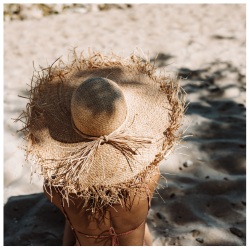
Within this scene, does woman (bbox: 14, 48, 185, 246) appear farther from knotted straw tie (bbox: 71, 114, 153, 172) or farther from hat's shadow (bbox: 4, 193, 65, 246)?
hat's shadow (bbox: 4, 193, 65, 246)

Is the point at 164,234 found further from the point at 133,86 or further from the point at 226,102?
the point at 226,102

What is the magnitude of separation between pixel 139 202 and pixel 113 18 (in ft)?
14.7

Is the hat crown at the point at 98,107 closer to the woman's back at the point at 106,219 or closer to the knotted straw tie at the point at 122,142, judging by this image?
the knotted straw tie at the point at 122,142

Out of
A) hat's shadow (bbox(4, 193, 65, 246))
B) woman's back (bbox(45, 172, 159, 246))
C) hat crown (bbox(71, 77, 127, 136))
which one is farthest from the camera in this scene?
hat's shadow (bbox(4, 193, 65, 246))

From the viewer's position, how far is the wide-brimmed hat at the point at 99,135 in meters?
1.06

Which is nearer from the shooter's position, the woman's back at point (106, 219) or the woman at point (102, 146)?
the woman at point (102, 146)

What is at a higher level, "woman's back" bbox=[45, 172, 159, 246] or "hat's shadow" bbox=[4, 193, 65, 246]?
"woman's back" bbox=[45, 172, 159, 246]

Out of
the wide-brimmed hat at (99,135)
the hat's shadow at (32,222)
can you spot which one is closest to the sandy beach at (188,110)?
the hat's shadow at (32,222)

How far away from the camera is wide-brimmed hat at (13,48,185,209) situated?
1062 mm

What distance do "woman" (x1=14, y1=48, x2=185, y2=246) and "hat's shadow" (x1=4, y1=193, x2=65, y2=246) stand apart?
2.02ft

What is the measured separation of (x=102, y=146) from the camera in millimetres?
1115

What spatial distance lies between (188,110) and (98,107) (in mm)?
1965

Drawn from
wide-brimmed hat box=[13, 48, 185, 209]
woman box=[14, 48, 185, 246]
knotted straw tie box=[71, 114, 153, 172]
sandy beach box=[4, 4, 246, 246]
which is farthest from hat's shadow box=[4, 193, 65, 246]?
knotted straw tie box=[71, 114, 153, 172]

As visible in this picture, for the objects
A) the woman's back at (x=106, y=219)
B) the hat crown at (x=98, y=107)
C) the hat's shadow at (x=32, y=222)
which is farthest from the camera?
the hat's shadow at (x=32, y=222)
